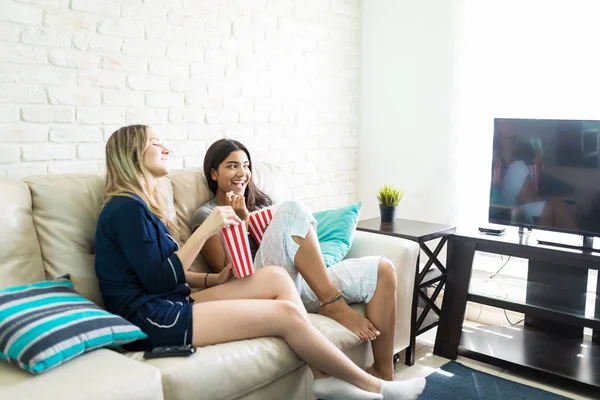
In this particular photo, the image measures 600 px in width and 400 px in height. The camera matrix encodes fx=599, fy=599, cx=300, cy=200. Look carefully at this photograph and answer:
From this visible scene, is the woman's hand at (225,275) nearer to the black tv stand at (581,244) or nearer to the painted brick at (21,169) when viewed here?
the painted brick at (21,169)

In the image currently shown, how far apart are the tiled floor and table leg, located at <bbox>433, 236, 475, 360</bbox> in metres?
0.07

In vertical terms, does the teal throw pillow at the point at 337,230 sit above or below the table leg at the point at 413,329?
above

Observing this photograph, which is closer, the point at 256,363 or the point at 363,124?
the point at 256,363

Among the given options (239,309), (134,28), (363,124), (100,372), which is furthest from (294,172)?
(100,372)

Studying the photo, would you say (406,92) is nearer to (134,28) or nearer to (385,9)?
(385,9)

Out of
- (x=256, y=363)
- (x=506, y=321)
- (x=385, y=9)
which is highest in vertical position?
(x=385, y=9)

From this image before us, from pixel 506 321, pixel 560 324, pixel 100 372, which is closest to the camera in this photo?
pixel 100 372

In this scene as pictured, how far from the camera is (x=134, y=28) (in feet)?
8.67

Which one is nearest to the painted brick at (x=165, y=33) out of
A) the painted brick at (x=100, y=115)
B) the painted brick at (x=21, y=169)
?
the painted brick at (x=100, y=115)

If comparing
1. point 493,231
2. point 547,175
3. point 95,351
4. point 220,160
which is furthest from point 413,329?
point 95,351

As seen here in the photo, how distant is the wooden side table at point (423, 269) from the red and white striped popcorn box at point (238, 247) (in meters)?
0.90

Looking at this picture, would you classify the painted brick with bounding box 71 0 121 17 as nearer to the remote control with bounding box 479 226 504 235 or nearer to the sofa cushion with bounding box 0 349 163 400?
the sofa cushion with bounding box 0 349 163 400

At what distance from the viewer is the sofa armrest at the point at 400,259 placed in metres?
2.58

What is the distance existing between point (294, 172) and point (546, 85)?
1430 mm
